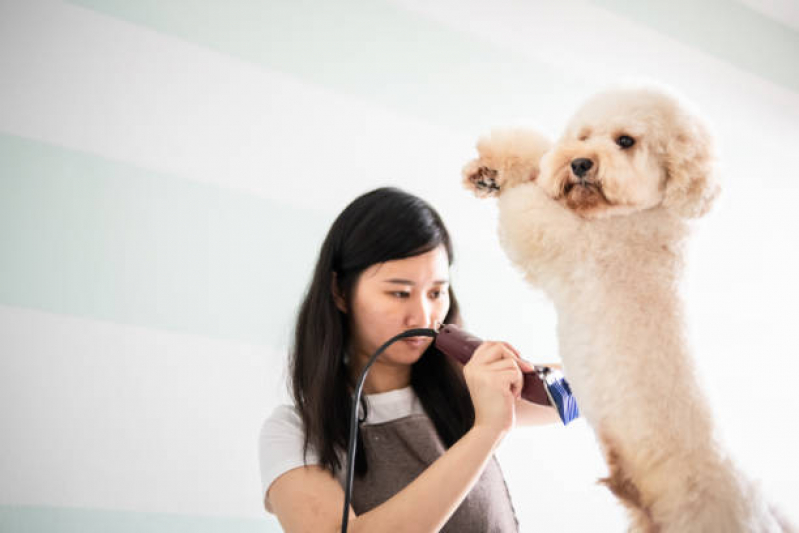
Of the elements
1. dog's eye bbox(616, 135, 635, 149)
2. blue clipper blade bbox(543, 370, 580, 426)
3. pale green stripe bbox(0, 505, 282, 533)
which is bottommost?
pale green stripe bbox(0, 505, 282, 533)

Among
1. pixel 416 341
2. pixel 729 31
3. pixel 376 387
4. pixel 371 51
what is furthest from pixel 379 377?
pixel 729 31

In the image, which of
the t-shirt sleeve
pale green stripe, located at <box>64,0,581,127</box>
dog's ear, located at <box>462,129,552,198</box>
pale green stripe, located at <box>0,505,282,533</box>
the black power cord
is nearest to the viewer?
dog's ear, located at <box>462,129,552,198</box>

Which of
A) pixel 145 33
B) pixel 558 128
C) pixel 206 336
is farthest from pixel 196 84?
pixel 558 128

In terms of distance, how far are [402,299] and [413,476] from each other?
0.92ft

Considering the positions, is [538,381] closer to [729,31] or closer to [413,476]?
[413,476]

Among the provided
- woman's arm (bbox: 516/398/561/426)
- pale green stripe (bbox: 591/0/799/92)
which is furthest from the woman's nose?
pale green stripe (bbox: 591/0/799/92)

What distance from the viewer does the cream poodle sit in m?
0.39

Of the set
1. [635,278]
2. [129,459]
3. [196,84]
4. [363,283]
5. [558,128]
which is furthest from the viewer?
[558,128]

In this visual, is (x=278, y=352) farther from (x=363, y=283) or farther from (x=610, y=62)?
(x=610, y=62)

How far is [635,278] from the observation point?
0.44m

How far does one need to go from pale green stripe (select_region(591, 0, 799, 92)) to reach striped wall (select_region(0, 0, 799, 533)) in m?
0.40

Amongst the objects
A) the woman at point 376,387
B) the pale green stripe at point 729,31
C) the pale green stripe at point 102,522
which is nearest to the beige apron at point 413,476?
the woman at point 376,387

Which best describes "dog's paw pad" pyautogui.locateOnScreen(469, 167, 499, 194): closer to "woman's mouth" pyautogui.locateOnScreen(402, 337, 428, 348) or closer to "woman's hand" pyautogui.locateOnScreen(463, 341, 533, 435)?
"woman's hand" pyautogui.locateOnScreen(463, 341, 533, 435)

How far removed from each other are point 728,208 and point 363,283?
139cm
